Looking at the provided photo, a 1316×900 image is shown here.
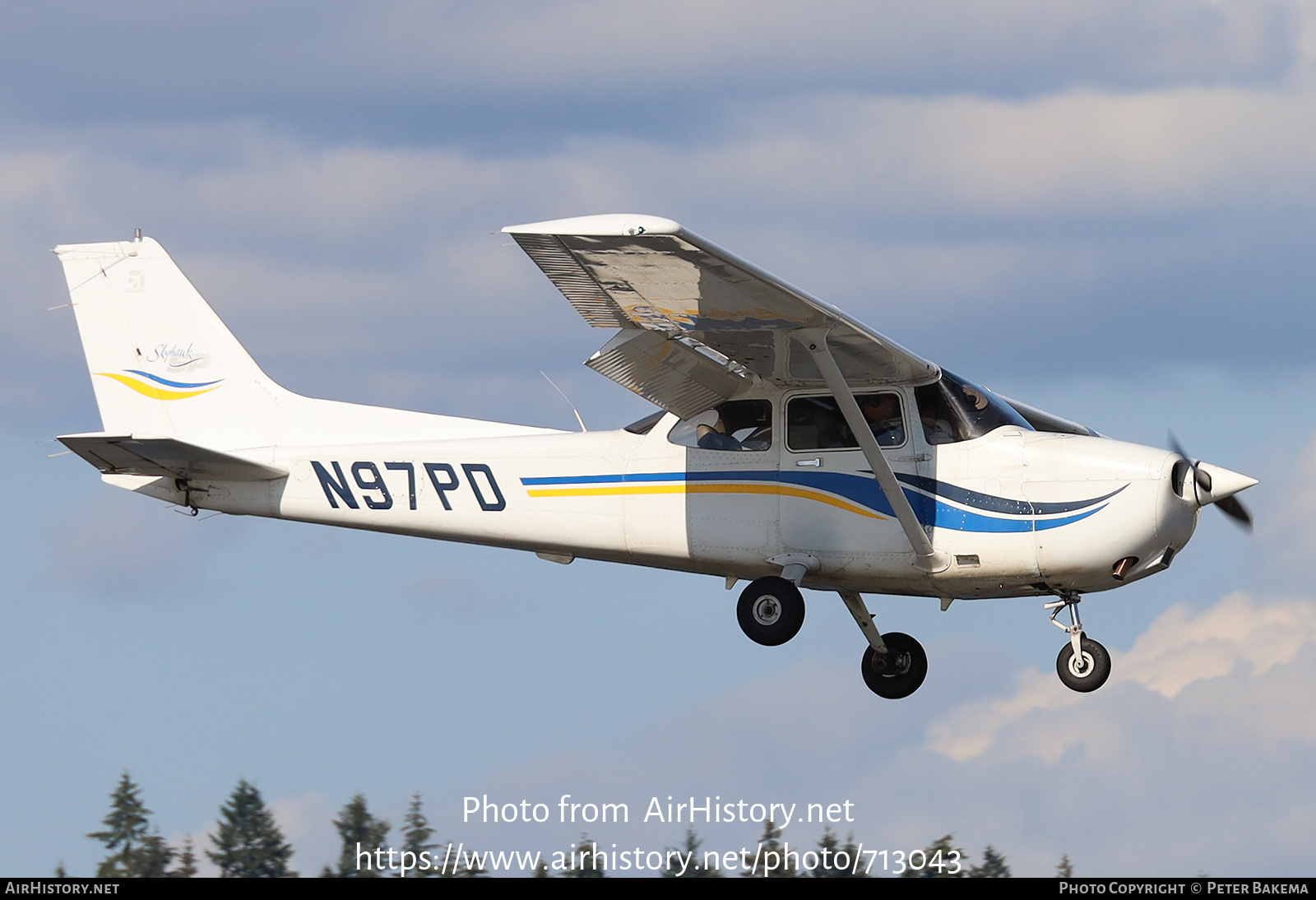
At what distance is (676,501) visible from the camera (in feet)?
51.3

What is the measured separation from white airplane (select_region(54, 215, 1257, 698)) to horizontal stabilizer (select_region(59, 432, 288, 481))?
24 mm

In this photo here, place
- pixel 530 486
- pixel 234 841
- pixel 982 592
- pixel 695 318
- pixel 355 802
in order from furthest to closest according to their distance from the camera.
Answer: pixel 355 802 → pixel 234 841 → pixel 530 486 → pixel 982 592 → pixel 695 318

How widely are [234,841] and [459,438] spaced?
1540 centimetres

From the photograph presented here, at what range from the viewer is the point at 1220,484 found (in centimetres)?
1448

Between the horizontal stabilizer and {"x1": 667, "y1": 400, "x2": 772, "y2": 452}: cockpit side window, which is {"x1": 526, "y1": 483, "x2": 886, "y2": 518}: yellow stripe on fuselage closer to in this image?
{"x1": 667, "y1": 400, "x2": 772, "y2": 452}: cockpit side window

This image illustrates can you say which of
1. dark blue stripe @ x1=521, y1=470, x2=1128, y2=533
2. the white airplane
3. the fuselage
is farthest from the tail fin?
dark blue stripe @ x1=521, y1=470, x2=1128, y2=533

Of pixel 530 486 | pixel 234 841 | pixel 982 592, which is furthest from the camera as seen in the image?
pixel 234 841

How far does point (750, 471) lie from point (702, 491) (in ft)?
1.49

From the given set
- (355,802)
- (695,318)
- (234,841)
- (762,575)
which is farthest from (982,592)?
(355,802)

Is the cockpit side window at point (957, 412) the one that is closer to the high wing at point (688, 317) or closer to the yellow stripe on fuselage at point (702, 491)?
the high wing at point (688, 317)

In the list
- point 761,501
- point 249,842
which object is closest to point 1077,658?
point 761,501

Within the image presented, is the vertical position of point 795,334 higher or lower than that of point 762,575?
higher

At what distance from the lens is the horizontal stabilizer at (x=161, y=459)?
15.8 metres

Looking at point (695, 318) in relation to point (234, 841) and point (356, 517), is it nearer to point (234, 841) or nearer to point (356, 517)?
point (356, 517)
